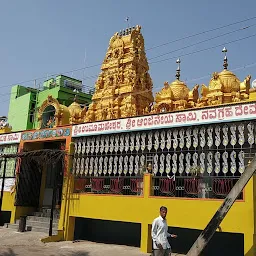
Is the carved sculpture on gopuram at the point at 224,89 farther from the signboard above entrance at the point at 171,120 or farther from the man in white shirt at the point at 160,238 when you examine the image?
the man in white shirt at the point at 160,238

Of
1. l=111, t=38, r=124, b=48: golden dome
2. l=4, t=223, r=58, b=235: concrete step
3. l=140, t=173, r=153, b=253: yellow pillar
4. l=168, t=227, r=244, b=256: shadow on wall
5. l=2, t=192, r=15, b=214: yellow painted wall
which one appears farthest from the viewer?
l=111, t=38, r=124, b=48: golden dome

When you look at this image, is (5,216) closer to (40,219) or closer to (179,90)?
(40,219)

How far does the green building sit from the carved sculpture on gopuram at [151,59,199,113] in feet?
36.6

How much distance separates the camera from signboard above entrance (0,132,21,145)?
54.0 feet

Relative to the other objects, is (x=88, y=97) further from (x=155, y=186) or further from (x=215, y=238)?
(x=215, y=238)

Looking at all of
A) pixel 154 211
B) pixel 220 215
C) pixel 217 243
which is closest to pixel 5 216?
pixel 154 211

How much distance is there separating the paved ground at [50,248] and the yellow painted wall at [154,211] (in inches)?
32.7

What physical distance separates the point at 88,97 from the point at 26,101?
18.4 feet

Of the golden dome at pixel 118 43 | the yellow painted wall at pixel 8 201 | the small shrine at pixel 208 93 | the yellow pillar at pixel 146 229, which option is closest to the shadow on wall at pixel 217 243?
the yellow pillar at pixel 146 229

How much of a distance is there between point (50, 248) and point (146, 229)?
3287mm

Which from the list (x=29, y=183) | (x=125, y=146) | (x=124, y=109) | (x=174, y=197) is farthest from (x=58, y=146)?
(x=174, y=197)

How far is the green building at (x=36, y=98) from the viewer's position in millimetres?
29125

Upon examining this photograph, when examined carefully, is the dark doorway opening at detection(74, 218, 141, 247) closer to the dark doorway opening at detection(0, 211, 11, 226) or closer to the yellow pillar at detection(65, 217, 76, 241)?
the yellow pillar at detection(65, 217, 76, 241)

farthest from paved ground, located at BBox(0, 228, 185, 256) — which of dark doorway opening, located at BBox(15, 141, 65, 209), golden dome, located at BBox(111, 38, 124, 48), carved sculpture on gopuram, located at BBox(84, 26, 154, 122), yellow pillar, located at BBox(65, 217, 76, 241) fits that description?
golden dome, located at BBox(111, 38, 124, 48)
